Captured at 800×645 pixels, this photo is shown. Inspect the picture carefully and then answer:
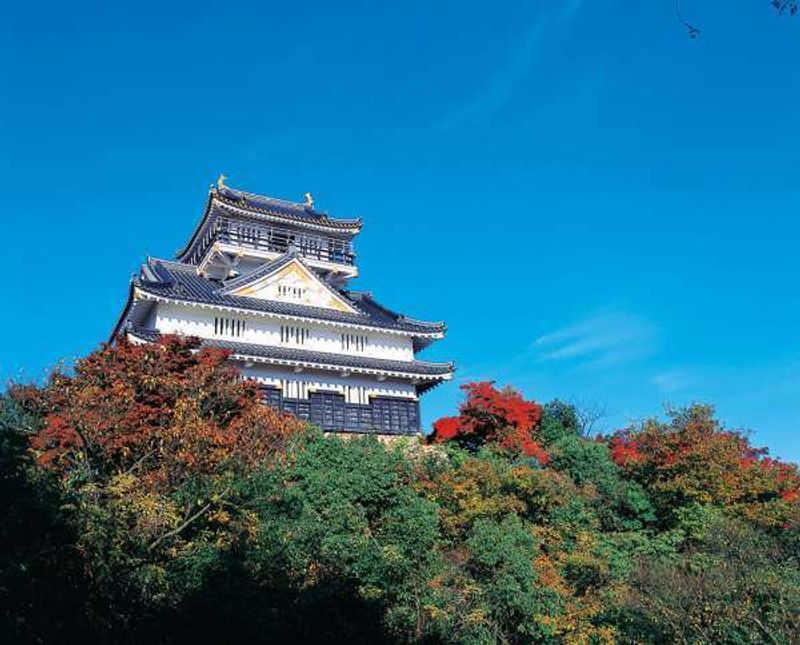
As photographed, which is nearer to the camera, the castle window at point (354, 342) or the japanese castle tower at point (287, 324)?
the japanese castle tower at point (287, 324)

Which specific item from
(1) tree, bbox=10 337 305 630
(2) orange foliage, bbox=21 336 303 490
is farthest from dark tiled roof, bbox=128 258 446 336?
(1) tree, bbox=10 337 305 630

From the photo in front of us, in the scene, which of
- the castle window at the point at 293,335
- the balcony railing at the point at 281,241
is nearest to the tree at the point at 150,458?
the castle window at the point at 293,335

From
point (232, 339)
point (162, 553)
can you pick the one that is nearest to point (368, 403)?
point (232, 339)

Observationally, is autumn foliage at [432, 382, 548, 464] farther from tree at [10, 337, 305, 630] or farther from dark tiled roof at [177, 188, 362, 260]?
dark tiled roof at [177, 188, 362, 260]

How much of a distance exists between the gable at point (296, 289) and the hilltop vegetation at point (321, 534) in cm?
966

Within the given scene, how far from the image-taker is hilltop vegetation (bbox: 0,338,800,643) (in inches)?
464

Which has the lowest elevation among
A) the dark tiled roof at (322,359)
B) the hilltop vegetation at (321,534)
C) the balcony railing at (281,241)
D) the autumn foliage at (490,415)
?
the hilltop vegetation at (321,534)

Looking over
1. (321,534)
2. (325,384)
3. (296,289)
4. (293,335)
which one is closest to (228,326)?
(293,335)

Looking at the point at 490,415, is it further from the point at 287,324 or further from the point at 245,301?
the point at 245,301

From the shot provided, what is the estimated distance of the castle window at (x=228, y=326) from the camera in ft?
91.1

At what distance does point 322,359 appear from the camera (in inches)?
1105

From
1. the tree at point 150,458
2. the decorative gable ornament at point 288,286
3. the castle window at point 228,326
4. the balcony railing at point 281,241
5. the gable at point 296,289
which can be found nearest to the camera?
the tree at point 150,458

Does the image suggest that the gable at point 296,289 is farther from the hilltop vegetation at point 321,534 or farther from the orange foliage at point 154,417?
the hilltop vegetation at point 321,534

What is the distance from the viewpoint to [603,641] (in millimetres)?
15430
